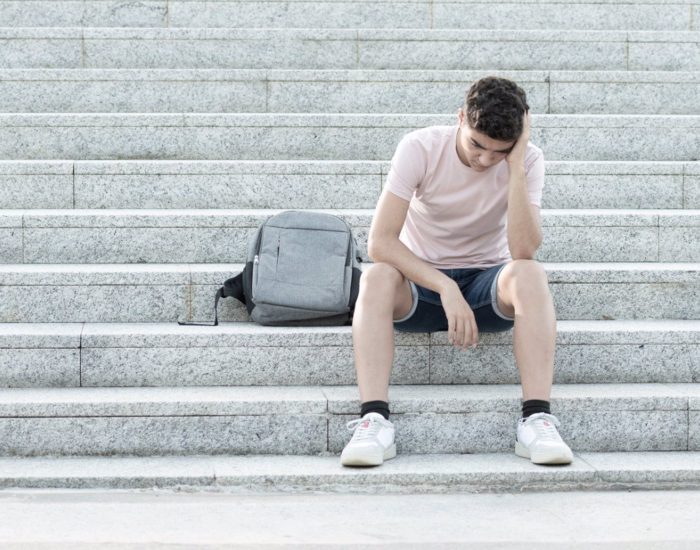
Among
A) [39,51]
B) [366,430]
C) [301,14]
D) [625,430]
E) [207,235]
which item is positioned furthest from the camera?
[301,14]

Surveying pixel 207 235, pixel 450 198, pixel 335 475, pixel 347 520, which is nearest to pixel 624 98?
pixel 450 198

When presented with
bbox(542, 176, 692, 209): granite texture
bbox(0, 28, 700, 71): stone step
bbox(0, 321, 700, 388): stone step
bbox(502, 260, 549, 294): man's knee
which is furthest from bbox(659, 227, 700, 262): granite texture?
bbox(0, 28, 700, 71): stone step

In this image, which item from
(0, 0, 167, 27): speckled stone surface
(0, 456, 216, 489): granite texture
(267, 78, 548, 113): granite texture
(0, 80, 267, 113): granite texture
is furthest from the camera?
(0, 0, 167, 27): speckled stone surface

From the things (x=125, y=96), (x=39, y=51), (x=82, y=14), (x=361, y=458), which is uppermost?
(x=82, y=14)

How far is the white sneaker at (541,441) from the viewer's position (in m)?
3.96

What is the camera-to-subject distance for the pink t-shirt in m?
4.28

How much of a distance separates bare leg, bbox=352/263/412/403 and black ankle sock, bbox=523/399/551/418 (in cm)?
50

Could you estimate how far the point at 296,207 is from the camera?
558 cm

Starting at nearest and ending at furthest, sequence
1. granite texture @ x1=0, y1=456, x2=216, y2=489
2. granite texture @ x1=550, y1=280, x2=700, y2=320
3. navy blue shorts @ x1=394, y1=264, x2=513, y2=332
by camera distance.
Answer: granite texture @ x1=0, y1=456, x2=216, y2=489, navy blue shorts @ x1=394, y1=264, x2=513, y2=332, granite texture @ x1=550, y1=280, x2=700, y2=320

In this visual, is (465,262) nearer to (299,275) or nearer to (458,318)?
(458,318)

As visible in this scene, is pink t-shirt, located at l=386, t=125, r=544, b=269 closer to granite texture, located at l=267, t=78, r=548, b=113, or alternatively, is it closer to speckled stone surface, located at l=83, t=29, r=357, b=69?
granite texture, located at l=267, t=78, r=548, b=113

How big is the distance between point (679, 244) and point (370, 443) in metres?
2.09

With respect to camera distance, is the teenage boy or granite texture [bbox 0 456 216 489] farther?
the teenage boy

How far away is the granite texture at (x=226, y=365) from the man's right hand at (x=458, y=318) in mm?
375
